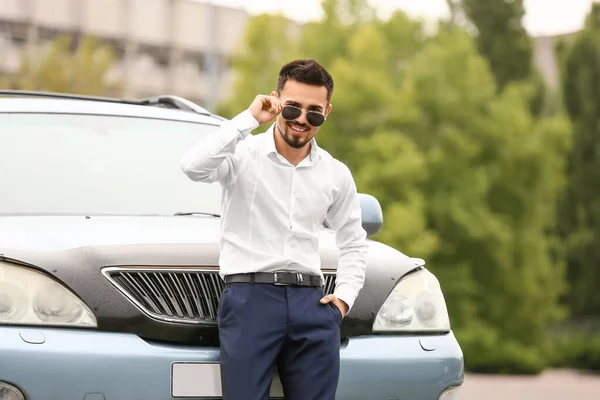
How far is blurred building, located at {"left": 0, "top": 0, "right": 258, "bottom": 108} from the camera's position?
50.3 metres

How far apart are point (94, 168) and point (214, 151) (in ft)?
4.88

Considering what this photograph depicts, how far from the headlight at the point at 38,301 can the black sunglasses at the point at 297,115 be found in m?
0.90

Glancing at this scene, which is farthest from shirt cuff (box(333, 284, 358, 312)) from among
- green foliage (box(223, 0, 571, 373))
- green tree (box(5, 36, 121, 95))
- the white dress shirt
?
green tree (box(5, 36, 121, 95))

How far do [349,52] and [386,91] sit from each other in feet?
6.54

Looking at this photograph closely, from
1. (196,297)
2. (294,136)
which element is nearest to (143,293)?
(196,297)

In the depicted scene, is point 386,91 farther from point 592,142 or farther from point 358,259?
point 358,259

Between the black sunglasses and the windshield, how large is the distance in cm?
119

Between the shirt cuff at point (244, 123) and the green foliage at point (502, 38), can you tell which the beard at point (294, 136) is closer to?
the shirt cuff at point (244, 123)

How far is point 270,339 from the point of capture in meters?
4.00

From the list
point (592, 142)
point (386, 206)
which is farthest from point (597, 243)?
point (386, 206)

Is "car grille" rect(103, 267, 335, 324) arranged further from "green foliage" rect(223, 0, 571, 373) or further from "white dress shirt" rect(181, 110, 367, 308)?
"green foliage" rect(223, 0, 571, 373)

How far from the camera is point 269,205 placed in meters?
4.12

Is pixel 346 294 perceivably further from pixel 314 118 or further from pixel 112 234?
pixel 112 234

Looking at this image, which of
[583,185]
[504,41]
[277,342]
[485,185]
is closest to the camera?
[277,342]
